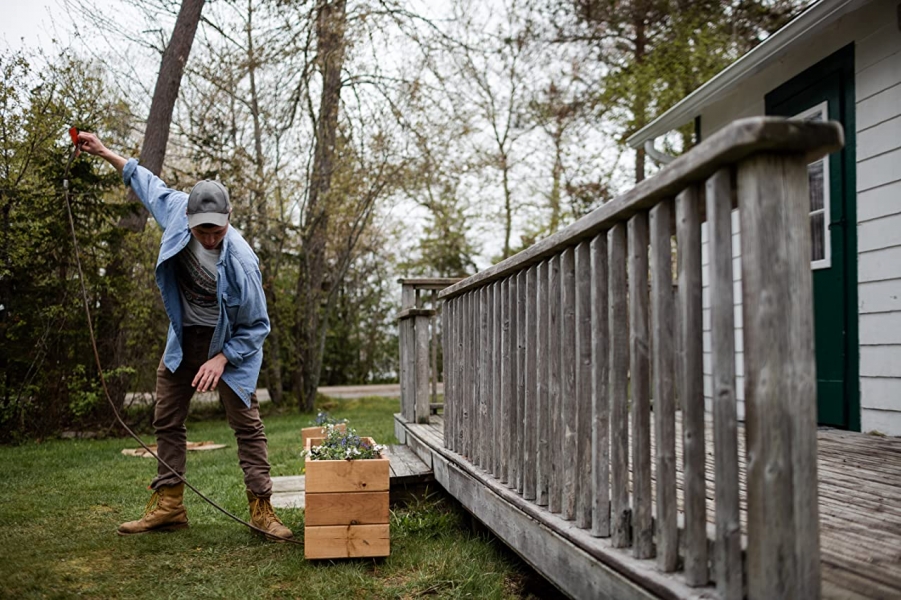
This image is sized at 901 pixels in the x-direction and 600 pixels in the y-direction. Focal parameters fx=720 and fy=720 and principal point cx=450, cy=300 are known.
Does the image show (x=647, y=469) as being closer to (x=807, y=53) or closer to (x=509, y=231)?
(x=807, y=53)

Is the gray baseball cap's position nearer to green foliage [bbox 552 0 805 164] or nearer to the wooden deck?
the wooden deck

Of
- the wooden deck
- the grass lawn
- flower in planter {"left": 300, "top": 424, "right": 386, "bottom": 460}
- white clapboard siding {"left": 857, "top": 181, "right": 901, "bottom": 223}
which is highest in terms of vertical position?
white clapboard siding {"left": 857, "top": 181, "right": 901, "bottom": 223}

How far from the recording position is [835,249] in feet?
14.6

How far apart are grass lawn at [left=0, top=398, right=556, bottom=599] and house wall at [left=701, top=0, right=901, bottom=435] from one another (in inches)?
99.0

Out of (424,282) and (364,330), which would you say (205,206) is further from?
(364,330)

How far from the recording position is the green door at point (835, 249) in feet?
14.2

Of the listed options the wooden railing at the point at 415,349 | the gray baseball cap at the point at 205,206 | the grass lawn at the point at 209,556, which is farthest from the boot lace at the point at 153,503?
the wooden railing at the point at 415,349

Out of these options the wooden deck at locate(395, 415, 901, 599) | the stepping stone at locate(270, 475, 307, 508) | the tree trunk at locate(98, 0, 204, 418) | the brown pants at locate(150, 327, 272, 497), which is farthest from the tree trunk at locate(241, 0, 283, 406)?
the wooden deck at locate(395, 415, 901, 599)

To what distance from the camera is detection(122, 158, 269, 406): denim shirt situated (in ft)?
10.4

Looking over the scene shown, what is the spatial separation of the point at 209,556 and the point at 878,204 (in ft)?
13.0

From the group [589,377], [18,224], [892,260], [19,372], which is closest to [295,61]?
[18,224]

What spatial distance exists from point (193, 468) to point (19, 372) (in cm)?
269

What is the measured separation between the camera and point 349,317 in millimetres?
15406

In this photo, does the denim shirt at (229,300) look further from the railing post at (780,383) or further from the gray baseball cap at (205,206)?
the railing post at (780,383)
